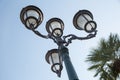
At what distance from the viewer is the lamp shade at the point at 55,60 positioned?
5.53 meters

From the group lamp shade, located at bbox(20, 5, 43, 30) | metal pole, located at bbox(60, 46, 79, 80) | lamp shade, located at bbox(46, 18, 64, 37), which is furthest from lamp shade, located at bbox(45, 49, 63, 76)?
lamp shade, located at bbox(20, 5, 43, 30)

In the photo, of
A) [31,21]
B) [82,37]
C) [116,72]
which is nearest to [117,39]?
[116,72]

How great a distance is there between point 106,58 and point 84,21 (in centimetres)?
657

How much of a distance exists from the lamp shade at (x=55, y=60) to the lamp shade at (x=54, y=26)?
503 mm

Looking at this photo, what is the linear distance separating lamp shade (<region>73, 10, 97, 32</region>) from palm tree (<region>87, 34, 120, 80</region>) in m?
5.73

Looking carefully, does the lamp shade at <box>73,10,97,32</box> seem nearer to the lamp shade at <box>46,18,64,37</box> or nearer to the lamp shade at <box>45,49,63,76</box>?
the lamp shade at <box>46,18,64,37</box>

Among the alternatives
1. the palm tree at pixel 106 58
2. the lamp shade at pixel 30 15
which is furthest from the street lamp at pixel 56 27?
the palm tree at pixel 106 58

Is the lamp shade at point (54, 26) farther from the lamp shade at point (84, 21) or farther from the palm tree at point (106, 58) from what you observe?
the palm tree at point (106, 58)

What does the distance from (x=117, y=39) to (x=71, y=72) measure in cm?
896

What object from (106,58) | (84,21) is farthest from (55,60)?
(106,58)

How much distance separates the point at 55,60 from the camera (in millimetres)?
5594

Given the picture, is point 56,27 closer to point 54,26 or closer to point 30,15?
point 54,26

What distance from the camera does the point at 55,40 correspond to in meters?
5.83

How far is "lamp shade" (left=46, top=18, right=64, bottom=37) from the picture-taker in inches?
231
